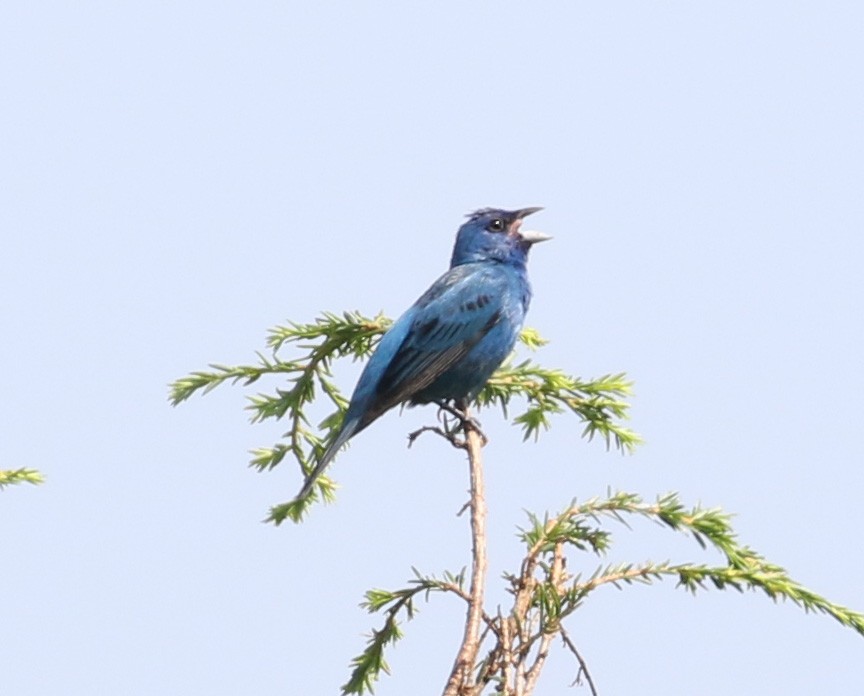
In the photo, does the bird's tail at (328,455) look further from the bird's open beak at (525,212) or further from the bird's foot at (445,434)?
the bird's open beak at (525,212)

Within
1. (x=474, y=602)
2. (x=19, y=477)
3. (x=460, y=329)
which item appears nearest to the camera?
(x=474, y=602)

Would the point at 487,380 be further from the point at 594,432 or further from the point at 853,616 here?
the point at 853,616

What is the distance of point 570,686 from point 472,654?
1.34ft

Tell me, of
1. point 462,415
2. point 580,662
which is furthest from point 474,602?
point 462,415

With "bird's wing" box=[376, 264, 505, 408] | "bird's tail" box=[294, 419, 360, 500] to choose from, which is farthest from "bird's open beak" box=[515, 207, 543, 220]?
"bird's tail" box=[294, 419, 360, 500]

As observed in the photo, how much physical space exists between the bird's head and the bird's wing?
28 centimetres

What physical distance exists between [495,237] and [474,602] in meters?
4.15

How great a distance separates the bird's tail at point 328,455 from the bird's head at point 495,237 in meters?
1.94

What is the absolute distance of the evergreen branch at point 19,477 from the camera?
5.09m

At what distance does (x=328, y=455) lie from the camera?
6.08 m

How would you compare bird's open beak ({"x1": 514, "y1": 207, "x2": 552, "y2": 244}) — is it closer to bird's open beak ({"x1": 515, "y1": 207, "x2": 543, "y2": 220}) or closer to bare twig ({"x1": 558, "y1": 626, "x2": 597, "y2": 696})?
bird's open beak ({"x1": 515, "y1": 207, "x2": 543, "y2": 220})

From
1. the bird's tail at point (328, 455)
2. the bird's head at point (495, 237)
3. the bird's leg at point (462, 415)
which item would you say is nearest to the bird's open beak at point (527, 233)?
the bird's head at point (495, 237)

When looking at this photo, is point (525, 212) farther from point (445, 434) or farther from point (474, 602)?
point (474, 602)

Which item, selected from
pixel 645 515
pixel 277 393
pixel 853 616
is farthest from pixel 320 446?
pixel 853 616
